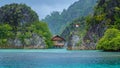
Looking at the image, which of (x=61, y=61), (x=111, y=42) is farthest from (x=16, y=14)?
(x=61, y=61)

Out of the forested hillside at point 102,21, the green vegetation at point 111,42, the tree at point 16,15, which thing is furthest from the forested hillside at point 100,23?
the tree at point 16,15

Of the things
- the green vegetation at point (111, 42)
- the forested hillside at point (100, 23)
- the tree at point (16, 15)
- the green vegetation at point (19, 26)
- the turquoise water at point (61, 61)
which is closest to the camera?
the turquoise water at point (61, 61)

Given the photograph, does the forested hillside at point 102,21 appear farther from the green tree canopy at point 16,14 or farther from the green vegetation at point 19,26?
the green tree canopy at point 16,14

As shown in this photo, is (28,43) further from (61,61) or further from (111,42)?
(61,61)

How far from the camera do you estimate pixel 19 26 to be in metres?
160

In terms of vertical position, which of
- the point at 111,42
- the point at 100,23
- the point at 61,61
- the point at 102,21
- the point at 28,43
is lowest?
the point at 61,61

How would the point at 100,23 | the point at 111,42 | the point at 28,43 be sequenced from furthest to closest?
the point at 28,43 < the point at 100,23 < the point at 111,42

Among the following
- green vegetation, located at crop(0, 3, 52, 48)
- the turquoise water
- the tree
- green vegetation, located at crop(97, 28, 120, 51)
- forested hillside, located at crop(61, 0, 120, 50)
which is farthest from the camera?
the tree

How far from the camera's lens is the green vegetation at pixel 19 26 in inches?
6079

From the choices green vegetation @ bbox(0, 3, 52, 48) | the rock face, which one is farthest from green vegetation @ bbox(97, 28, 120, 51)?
green vegetation @ bbox(0, 3, 52, 48)

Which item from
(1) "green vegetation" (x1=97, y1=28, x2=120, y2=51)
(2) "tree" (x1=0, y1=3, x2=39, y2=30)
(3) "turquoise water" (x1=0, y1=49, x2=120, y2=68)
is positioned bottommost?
(3) "turquoise water" (x1=0, y1=49, x2=120, y2=68)

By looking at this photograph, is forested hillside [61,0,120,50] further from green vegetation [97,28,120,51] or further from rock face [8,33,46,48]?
rock face [8,33,46,48]

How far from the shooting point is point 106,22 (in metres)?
112

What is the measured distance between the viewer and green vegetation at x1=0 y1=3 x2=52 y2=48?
154 m
